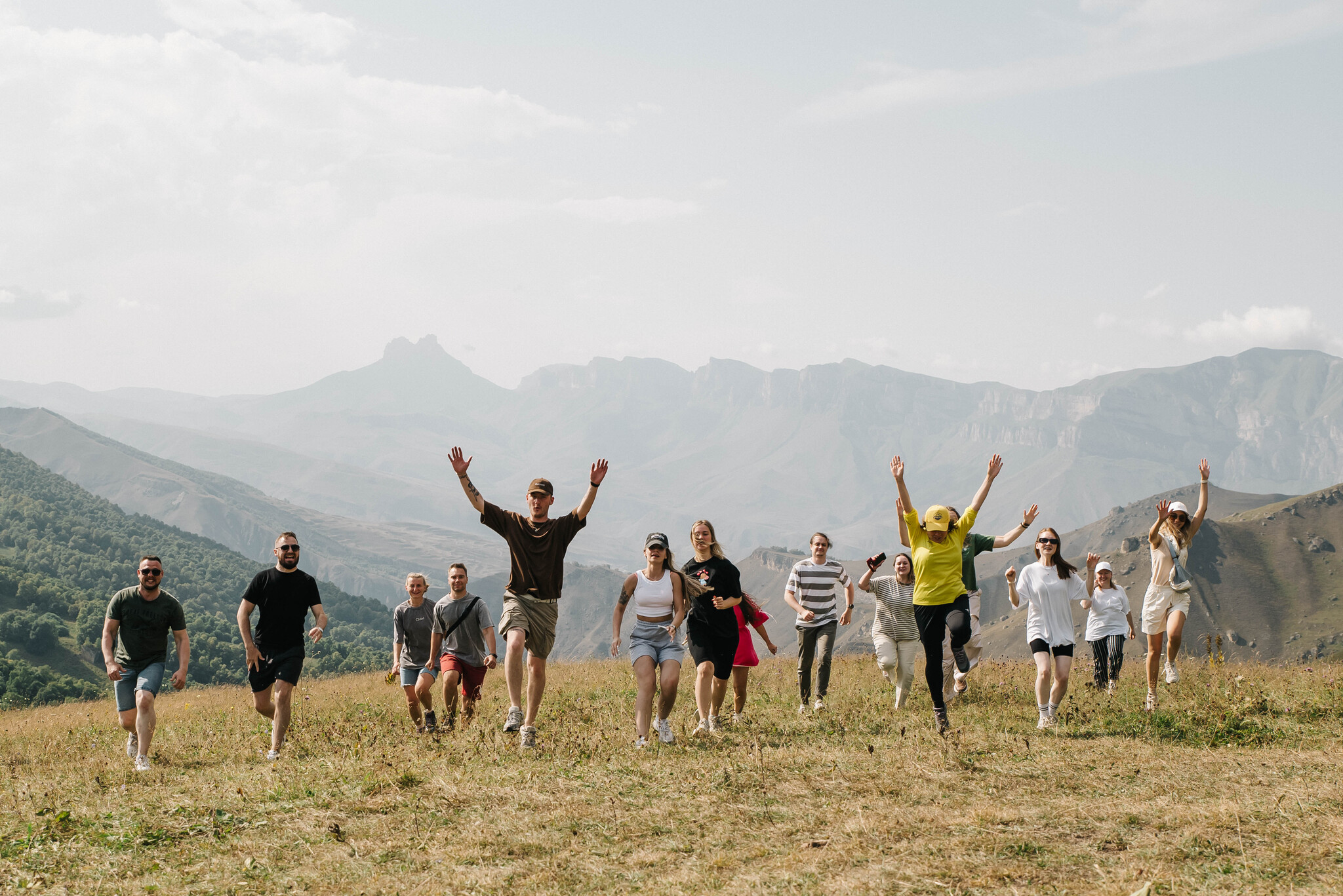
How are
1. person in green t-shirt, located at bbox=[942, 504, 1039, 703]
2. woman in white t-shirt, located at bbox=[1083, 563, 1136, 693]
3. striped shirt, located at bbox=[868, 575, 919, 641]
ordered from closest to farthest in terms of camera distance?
person in green t-shirt, located at bbox=[942, 504, 1039, 703] → striped shirt, located at bbox=[868, 575, 919, 641] → woman in white t-shirt, located at bbox=[1083, 563, 1136, 693]

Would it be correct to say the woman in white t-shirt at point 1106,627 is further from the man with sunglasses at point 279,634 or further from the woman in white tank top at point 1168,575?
the man with sunglasses at point 279,634

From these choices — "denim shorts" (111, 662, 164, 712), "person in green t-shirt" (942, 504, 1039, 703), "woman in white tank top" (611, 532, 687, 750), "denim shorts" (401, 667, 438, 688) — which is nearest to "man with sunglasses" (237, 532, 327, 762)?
"denim shorts" (111, 662, 164, 712)

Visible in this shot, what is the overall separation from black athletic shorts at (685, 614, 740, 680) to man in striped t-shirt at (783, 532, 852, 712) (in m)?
1.38

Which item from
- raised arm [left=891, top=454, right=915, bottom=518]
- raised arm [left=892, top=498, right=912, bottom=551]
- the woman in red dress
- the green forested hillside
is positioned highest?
raised arm [left=891, top=454, right=915, bottom=518]

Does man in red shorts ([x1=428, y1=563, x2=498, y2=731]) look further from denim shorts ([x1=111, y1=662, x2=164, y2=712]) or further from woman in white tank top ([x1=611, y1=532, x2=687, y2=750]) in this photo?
denim shorts ([x1=111, y1=662, x2=164, y2=712])

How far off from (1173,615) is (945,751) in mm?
4213

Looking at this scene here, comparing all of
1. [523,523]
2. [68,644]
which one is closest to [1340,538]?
[68,644]

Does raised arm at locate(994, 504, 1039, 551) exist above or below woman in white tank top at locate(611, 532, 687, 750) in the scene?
above

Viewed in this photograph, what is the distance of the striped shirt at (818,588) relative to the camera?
34.0ft

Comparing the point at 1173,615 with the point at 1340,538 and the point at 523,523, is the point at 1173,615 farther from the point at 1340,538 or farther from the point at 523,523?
the point at 1340,538

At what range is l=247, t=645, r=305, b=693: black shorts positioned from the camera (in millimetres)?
8680

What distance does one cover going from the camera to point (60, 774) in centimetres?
→ 829

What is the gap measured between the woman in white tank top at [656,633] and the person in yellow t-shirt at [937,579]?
2196mm

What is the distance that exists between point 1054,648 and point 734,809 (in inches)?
171
